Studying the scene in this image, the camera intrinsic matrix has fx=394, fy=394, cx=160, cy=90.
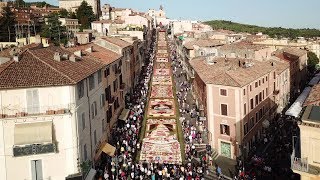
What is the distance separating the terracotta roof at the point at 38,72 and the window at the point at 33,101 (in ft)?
2.03

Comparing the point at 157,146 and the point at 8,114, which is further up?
the point at 8,114

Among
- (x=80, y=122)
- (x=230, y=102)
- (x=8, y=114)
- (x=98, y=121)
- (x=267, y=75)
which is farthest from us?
(x=267, y=75)

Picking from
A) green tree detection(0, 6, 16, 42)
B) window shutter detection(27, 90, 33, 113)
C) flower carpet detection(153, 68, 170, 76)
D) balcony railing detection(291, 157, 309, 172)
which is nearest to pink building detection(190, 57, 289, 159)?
balcony railing detection(291, 157, 309, 172)

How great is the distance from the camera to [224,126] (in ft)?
127

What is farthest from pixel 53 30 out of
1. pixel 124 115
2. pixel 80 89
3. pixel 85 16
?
pixel 80 89

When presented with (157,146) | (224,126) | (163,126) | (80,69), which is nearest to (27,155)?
(80,69)

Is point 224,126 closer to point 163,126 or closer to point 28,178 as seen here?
point 163,126

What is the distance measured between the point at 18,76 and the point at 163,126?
23321mm

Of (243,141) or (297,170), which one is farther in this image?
(243,141)

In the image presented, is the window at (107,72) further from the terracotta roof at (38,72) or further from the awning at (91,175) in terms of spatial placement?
the awning at (91,175)

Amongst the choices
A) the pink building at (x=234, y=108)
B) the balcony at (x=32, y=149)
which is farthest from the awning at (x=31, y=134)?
the pink building at (x=234, y=108)

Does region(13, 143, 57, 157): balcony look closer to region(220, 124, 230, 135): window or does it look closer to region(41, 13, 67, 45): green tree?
region(220, 124, 230, 135): window

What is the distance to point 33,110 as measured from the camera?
2628 centimetres

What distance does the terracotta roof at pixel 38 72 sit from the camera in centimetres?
2580
